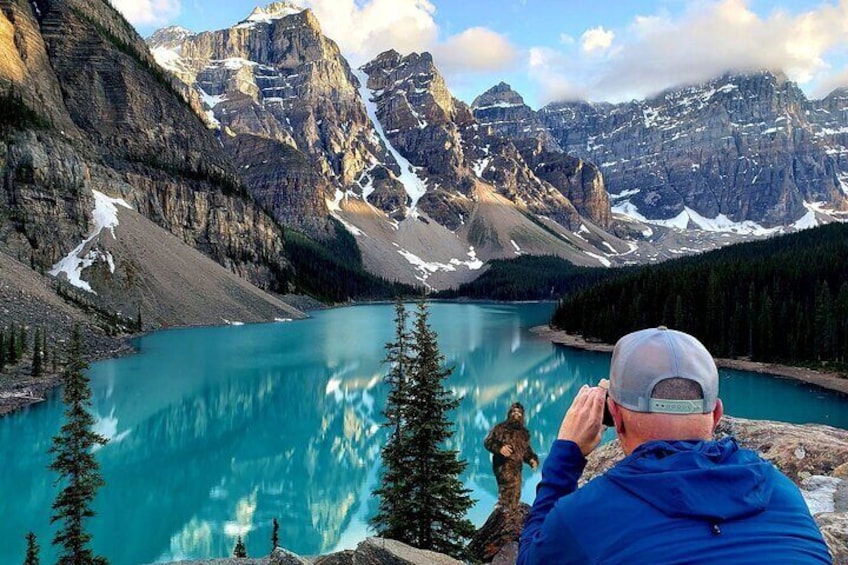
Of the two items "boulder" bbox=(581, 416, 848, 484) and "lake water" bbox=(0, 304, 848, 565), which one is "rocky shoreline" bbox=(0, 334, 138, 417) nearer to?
"lake water" bbox=(0, 304, 848, 565)

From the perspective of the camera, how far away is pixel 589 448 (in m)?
2.29

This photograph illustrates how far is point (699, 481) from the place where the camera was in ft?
5.89

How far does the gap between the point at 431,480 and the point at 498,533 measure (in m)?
2.79

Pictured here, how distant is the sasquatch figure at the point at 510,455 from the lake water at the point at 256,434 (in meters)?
9.05

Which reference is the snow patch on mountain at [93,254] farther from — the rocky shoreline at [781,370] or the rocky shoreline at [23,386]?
the rocky shoreline at [781,370]

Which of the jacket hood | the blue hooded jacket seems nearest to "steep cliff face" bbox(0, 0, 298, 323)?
the blue hooded jacket

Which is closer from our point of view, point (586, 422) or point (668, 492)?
point (668, 492)

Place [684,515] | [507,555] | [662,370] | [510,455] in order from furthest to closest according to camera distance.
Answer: [510,455] < [507,555] < [662,370] < [684,515]

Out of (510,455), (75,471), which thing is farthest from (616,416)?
(75,471)

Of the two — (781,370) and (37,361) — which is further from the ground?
(37,361)

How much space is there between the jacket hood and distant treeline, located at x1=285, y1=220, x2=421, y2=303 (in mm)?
130525

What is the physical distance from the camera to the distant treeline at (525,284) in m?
168

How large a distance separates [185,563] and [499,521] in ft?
28.0

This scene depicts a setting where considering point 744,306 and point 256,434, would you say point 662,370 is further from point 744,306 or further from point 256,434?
point 744,306
